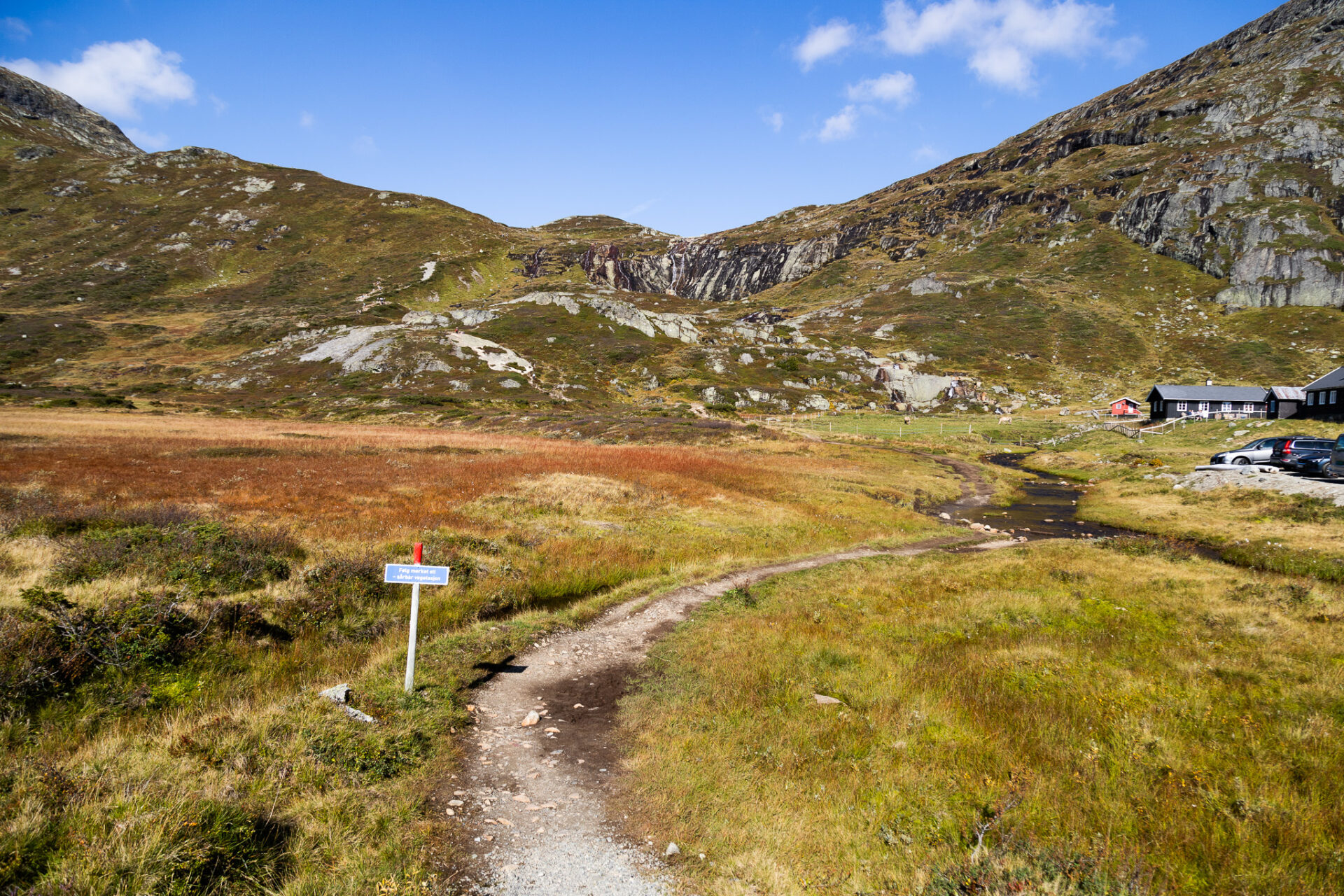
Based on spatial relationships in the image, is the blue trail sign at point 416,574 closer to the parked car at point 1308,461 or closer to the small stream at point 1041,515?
the small stream at point 1041,515

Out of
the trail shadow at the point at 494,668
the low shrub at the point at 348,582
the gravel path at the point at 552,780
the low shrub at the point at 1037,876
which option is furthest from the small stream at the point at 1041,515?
the low shrub at the point at 348,582

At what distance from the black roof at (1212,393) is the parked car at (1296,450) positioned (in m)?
55.6

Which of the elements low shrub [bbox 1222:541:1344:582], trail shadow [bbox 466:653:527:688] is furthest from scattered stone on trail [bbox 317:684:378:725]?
low shrub [bbox 1222:541:1344:582]

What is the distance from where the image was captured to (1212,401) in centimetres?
8488

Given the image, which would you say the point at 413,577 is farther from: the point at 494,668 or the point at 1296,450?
the point at 1296,450

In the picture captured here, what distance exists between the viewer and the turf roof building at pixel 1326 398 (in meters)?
63.7

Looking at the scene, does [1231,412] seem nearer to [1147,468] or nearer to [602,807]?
[1147,468]

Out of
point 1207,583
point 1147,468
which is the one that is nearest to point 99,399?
point 1207,583

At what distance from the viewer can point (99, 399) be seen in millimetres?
78188

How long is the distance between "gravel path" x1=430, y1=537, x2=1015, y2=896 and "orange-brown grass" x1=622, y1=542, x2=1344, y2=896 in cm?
53

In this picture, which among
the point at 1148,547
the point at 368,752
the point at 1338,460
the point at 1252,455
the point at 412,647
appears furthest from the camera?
the point at 1252,455

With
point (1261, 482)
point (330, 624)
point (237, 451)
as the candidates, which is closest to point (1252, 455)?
point (1261, 482)

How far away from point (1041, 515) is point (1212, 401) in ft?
254

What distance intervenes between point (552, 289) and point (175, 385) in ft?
309
